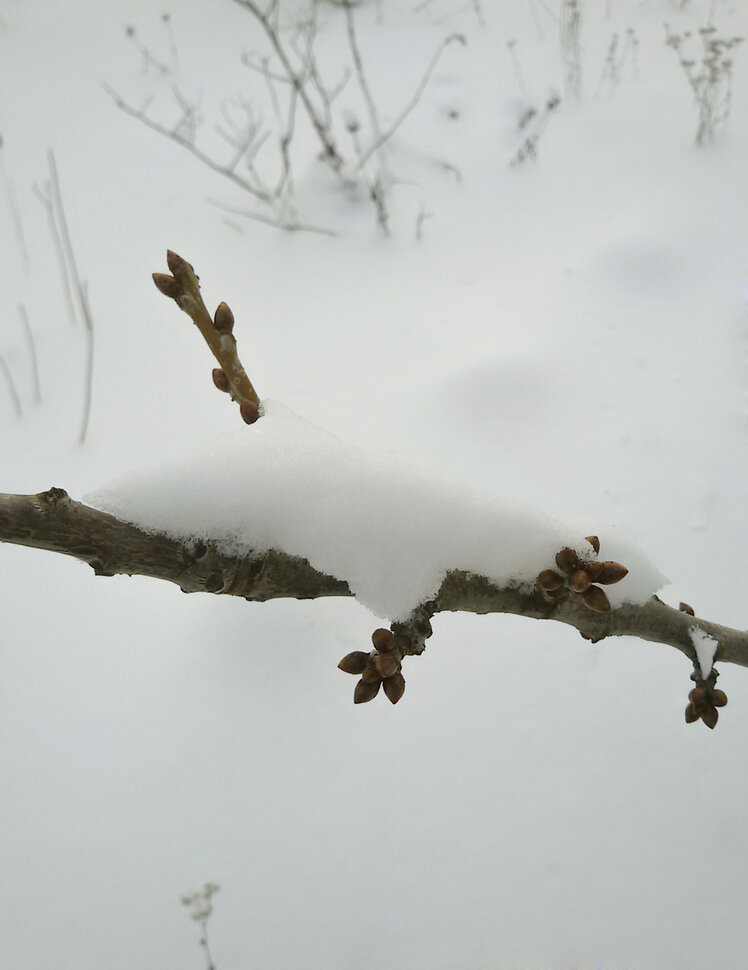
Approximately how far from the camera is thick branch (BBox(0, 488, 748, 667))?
1.46 ft

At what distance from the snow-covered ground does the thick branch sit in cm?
6

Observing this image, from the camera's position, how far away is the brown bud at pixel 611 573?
0.53m

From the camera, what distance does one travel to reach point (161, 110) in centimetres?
272

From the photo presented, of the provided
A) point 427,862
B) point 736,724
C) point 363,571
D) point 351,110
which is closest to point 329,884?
point 427,862

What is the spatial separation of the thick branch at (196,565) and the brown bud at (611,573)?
2.0 inches

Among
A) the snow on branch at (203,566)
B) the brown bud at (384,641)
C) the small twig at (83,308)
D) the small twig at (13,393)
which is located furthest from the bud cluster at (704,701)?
the small twig at (13,393)

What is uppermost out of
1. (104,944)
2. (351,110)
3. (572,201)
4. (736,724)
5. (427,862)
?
(351,110)

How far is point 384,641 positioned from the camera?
1.64ft

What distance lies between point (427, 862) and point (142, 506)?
2.92 feet

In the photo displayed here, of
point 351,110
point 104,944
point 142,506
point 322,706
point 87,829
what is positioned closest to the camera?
point 142,506

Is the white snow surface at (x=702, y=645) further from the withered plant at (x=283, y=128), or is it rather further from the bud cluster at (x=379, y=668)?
the withered plant at (x=283, y=128)

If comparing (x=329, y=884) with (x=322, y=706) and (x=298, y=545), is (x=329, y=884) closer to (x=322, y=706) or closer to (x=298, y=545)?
(x=322, y=706)

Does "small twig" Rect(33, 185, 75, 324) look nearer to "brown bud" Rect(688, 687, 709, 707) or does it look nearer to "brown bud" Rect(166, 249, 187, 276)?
"brown bud" Rect(166, 249, 187, 276)

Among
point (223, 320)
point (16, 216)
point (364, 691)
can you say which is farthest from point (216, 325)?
point (16, 216)
